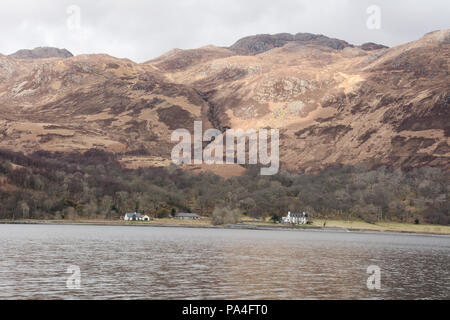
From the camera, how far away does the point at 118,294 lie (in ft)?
148

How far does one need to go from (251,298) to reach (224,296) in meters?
2.40

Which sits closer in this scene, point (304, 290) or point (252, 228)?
point (304, 290)

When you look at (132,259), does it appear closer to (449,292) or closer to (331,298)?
(331,298)

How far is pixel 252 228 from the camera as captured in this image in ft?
652

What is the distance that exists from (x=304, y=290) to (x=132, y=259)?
31.7m
